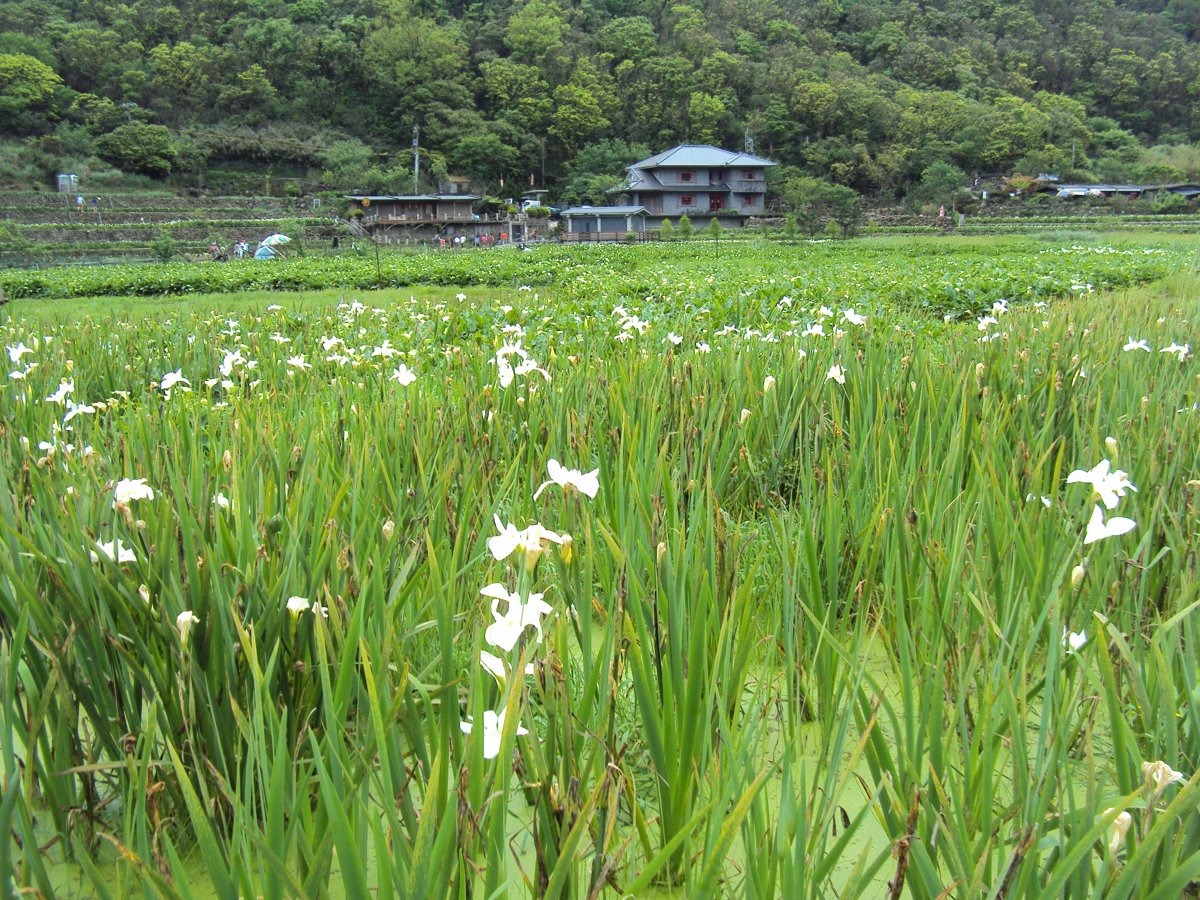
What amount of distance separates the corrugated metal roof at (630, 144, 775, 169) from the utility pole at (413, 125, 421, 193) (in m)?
12.6

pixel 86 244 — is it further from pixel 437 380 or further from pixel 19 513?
pixel 19 513

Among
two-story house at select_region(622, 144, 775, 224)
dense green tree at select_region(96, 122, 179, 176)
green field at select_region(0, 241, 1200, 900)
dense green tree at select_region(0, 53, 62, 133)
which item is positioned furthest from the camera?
two-story house at select_region(622, 144, 775, 224)

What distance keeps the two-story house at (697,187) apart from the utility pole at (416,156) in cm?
1098

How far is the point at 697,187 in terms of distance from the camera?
4759cm

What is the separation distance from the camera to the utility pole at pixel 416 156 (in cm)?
5123

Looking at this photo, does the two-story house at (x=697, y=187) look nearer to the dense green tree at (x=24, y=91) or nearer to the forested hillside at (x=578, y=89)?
the forested hillside at (x=578, y=89)

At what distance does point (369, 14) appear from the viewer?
70.6 metres

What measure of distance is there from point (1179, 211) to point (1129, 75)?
3809cm

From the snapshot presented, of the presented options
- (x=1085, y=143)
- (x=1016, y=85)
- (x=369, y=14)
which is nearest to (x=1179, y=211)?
(x=1085, y=143)

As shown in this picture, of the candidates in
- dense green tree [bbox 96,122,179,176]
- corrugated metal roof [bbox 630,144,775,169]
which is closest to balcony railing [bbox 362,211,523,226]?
corrugated metal roof [bbox 630,144,775,169]

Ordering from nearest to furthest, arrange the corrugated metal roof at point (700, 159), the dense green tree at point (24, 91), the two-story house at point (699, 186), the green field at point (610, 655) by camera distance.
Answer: the green field at point (610, 655)
the dense green tree at point (24, 91)
the two-story house at point (699, 186)
the corrugated metal roof at point (700, 159)

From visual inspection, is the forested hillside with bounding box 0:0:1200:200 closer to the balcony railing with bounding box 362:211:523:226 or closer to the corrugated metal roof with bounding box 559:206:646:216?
the balcony railing with bounding box 362:211:523:226

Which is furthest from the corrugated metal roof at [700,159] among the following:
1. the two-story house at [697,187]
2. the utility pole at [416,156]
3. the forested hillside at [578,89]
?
the utility pole at [416,156]

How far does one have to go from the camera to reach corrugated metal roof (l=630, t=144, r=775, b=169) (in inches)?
1869
